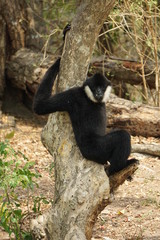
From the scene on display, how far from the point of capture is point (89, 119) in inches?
216

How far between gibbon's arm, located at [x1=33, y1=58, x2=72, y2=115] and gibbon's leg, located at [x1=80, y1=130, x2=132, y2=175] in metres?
0.61

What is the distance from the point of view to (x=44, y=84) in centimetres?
556

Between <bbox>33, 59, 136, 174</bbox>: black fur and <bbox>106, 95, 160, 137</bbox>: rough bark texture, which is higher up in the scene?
<bbox>33, 59, 136, 174</bbox>: black fur

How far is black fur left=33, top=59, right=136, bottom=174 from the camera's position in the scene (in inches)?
208

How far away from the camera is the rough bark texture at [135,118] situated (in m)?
9.22

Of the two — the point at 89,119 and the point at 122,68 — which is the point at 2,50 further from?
the point at 89,119

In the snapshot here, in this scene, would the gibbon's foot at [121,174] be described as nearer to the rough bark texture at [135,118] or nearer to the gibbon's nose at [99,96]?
the gibbon's nose at [99,96]

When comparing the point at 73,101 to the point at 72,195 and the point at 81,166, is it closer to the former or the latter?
the point at 81,166

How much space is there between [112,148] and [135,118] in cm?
393

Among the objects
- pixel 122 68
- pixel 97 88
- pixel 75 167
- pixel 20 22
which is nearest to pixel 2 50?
pixel 20 22

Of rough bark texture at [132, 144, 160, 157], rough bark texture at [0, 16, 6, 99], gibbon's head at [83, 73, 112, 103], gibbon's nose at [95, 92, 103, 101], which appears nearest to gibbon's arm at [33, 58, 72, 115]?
gibbon's head at [83, 73, 112, 103]

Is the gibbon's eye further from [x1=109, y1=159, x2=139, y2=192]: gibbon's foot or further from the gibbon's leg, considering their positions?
[x1=109, y1=159, x2=139, y2=192]: gibbon's foot

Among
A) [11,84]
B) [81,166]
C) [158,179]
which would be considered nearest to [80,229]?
[81,166]

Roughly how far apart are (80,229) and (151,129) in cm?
472
